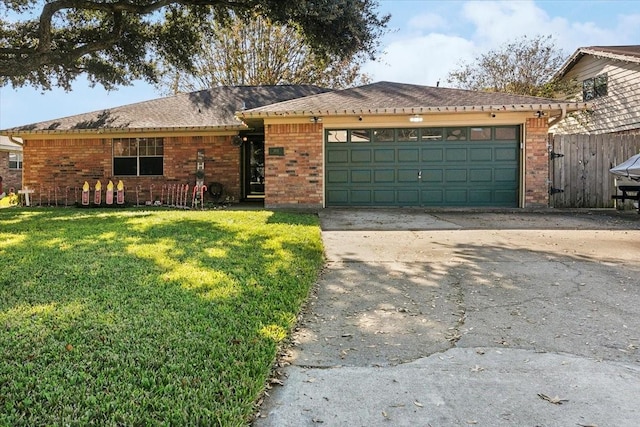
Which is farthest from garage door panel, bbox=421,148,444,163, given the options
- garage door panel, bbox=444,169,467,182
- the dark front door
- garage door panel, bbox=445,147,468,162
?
the dark front door

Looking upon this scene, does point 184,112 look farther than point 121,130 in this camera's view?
Yes

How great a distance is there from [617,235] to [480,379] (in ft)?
21.2

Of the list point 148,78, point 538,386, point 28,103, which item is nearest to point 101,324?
point 538,386

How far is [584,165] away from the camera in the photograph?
11688mm

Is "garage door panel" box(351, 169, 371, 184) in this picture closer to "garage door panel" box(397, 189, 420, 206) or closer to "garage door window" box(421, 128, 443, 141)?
"garage door panel" box(397, 189, 420, 206)

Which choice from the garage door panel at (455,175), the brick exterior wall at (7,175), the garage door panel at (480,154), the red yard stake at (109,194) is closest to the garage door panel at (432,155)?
the garage door panel at (455,175)

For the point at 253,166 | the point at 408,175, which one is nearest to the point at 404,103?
the point at 408,175

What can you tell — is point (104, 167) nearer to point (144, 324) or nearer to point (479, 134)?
point (479, 134)

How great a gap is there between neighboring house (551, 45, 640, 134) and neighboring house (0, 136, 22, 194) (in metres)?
27.1

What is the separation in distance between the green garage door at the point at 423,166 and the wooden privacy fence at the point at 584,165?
127cm

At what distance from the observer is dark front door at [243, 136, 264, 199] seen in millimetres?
14945

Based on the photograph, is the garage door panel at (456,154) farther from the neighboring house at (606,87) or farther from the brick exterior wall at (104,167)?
the neighboring house at (606,87)

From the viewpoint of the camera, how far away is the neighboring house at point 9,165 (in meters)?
23.1

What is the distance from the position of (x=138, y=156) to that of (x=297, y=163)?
6140mm
